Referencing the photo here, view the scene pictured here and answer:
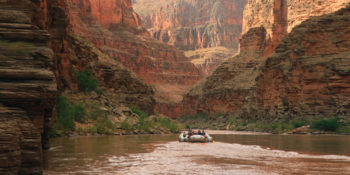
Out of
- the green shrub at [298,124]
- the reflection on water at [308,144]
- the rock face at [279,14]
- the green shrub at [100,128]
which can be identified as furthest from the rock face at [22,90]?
the rock face at [279,14]

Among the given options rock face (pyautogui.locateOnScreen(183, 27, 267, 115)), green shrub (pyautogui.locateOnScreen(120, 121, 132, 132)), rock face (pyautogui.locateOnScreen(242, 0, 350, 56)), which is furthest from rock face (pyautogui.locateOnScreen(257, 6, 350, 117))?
green shrub (pyautogui.locateOnScreen(120, 121, 132, 132))

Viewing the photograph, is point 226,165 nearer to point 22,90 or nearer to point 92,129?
point 22,90

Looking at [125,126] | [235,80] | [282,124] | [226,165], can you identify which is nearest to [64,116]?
[125,126]

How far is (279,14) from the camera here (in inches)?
5379

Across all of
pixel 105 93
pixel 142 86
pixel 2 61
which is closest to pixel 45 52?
pixel 2 61

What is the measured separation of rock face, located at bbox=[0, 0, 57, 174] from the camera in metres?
13.4

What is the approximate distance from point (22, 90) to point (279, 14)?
129794 millimetres

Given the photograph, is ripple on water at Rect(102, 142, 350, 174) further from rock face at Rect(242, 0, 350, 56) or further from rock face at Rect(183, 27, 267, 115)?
rock face at Rect(183, 27, 267, 115)

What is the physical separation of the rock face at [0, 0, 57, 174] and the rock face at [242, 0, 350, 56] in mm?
102605

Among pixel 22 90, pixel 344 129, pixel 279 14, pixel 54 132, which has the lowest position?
pixel 344 129

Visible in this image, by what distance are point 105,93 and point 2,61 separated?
56.6 metres

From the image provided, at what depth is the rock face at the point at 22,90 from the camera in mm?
13410

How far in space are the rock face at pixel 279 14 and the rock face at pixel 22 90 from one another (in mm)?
102605

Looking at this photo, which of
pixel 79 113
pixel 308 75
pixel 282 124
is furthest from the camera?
pixel 308 75
